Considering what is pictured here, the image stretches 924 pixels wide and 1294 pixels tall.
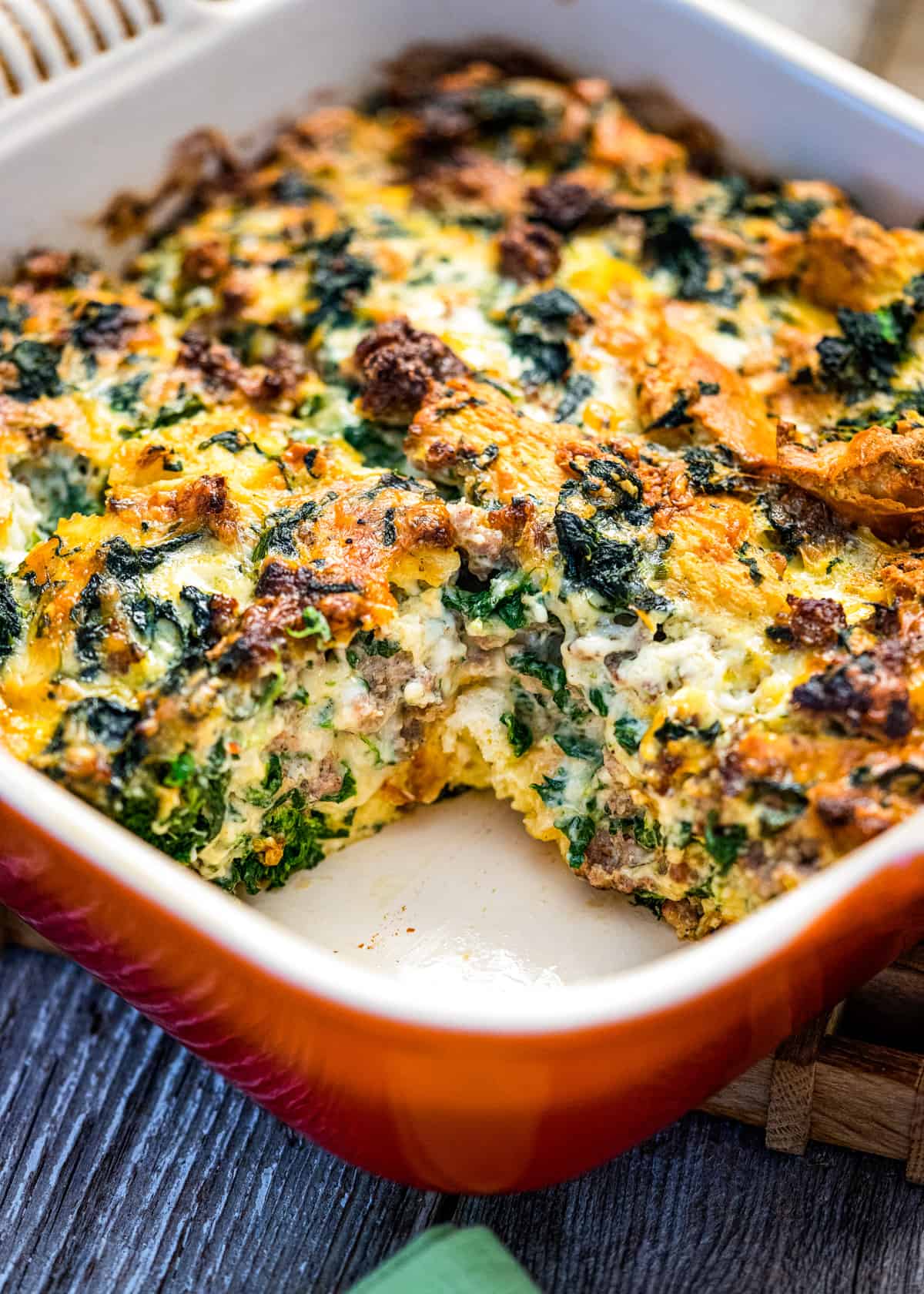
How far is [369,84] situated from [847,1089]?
257 centimetres

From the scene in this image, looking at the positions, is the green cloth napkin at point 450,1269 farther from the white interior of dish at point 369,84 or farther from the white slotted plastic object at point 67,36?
the white slotted plastic object at point 67,36

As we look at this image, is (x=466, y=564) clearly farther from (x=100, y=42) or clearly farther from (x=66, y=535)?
(x=100, y=42)

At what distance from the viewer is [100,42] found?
10.0 feet

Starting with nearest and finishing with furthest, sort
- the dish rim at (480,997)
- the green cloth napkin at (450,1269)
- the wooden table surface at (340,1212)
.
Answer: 1. the dish rim at (480,997)
2. the green cloth napkin at (450,1269)
3. the wooden table surface at (340,1212)

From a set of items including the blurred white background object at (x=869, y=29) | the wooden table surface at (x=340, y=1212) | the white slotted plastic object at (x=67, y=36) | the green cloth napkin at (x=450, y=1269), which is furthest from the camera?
the blurred white background object at (x=869, y=29)

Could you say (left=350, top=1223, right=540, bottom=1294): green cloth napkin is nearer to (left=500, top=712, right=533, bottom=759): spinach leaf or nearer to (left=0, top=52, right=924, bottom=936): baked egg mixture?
(left=0, top=52, right=924, bottom=936): baked egg mixture

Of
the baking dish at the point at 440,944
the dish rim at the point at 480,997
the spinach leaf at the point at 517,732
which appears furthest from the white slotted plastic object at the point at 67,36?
the dish rim at the point at 480,997

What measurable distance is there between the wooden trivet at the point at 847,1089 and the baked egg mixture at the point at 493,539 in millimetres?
285

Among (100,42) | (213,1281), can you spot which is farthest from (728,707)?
(100,42)

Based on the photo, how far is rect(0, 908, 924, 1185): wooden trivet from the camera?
2.21 meters

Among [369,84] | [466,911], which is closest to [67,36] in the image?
[369,84]

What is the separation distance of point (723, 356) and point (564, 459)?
0.52 meters

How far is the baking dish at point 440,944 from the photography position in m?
1.74

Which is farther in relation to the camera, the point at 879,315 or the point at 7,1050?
the point at 879,315
